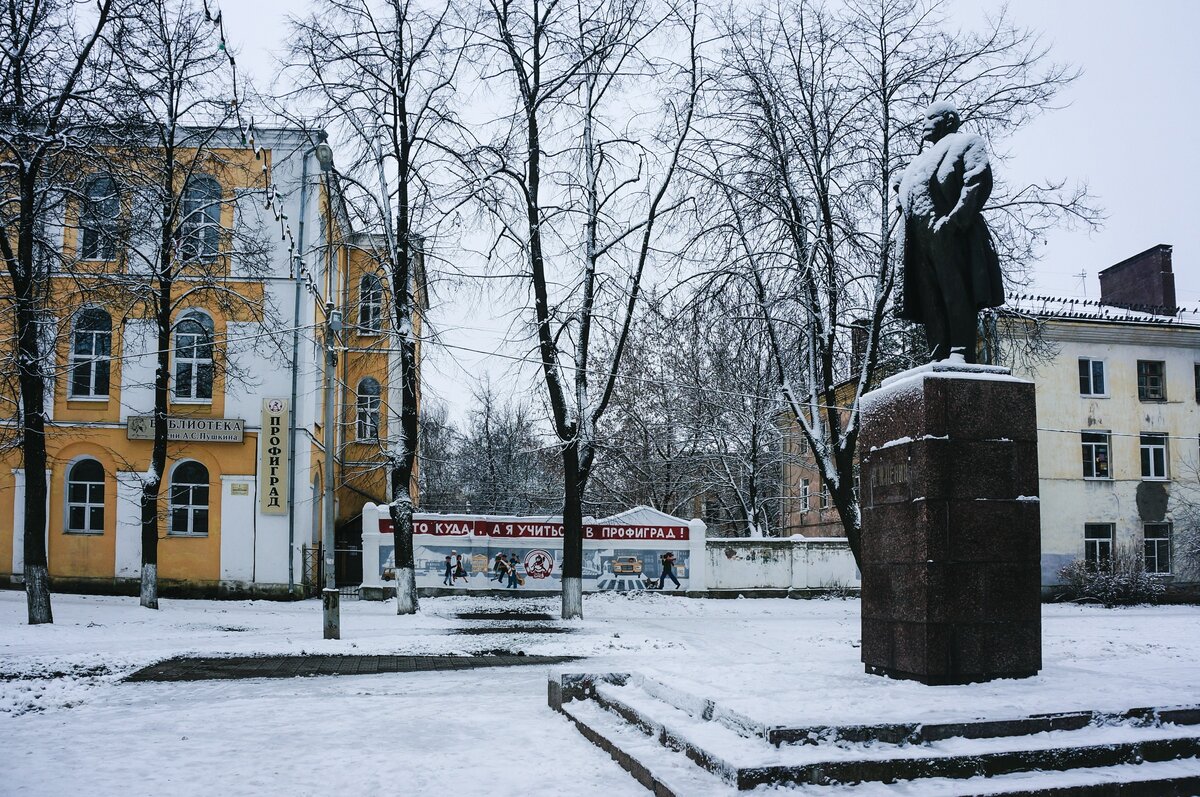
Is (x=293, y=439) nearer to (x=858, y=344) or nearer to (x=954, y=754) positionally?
(x=858, y=344)

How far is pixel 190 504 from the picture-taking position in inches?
1027

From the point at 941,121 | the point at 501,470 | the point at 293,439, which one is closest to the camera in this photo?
the point at 941,121

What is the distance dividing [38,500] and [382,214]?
838 cm

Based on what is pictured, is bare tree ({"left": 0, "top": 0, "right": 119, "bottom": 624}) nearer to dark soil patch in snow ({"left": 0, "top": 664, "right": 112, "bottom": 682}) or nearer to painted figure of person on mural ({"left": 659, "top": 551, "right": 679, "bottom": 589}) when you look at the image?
dark soil patch in snow ({"left": 0, "top": 664, "right": 112, "bottom": 682})

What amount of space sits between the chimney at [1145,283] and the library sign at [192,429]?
1175 inches

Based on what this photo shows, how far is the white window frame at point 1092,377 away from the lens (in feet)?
110

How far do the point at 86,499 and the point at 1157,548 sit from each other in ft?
108

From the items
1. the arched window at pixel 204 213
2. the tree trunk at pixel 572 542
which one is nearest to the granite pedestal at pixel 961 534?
the tree trunk at pixel 572 542

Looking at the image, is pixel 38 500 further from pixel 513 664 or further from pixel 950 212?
pixel 950 212

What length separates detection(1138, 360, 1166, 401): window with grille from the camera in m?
34.1

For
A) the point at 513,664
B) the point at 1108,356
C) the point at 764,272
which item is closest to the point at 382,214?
the point at 764,272

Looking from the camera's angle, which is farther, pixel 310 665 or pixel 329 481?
pixel 329 481

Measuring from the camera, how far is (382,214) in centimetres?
2061

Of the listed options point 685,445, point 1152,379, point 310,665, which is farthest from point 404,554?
point 1152,379
